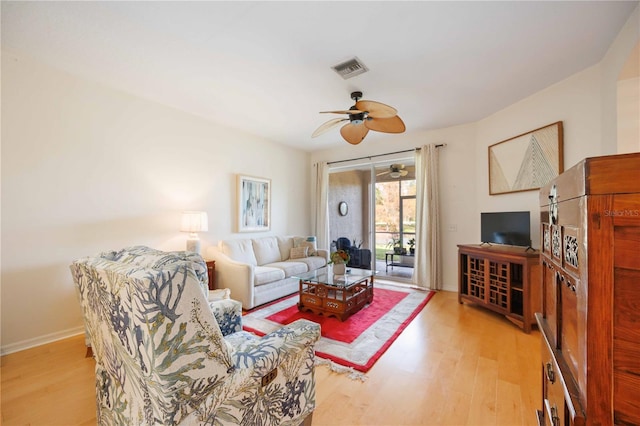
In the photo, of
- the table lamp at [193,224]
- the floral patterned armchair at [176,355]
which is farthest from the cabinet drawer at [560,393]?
the table lamp at [193,224]

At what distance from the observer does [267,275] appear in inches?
140

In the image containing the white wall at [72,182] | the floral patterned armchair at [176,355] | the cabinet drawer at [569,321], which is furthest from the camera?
the white wall at [72,182]

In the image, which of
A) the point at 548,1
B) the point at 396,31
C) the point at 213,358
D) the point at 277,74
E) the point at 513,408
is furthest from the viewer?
the point at 277,74

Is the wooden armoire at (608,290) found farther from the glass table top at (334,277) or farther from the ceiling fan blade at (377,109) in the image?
the glass table top at (334,277)

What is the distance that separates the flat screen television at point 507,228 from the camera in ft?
10.2

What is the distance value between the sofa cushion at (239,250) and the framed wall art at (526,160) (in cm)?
374

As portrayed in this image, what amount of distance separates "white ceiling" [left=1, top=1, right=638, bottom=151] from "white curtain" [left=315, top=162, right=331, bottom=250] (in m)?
2.36

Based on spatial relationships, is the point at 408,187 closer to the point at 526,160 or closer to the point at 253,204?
the point at 526,160

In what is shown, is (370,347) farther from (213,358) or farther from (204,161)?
(204,161)

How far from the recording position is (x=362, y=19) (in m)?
1.93

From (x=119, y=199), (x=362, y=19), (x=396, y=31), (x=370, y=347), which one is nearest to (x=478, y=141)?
(x=396, y=31)

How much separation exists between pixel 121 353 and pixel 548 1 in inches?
127

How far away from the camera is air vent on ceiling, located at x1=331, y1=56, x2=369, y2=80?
244cm

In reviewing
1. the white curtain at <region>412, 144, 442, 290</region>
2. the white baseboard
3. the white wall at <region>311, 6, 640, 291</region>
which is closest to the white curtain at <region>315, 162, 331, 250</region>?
the white wall at <region>311, 6, 640, 291</region>
